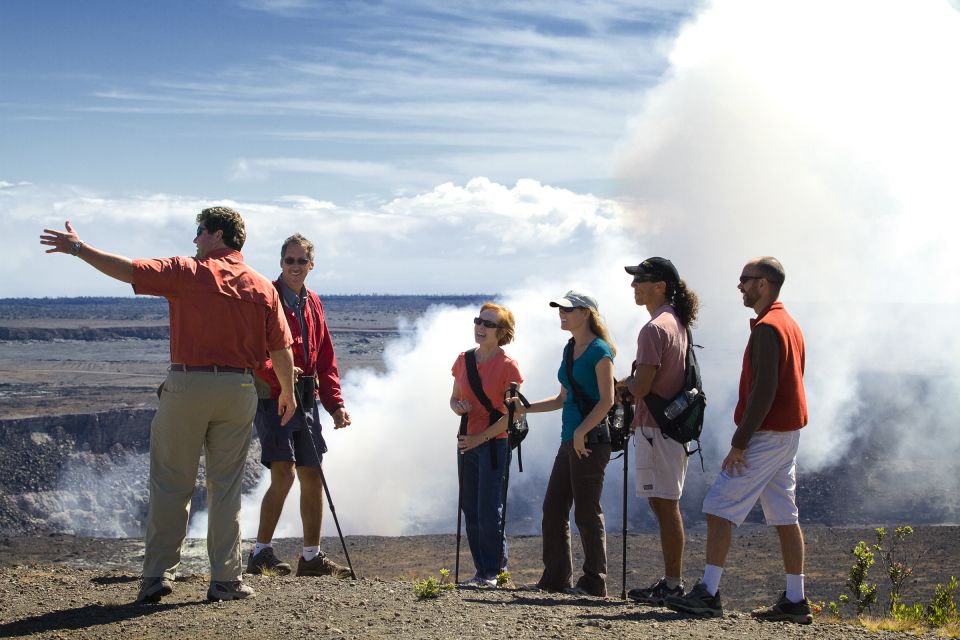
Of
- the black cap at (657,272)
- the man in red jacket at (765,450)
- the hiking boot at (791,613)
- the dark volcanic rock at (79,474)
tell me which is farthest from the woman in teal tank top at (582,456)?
the dark volcanic rock at (79,474)

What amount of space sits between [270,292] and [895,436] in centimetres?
4582

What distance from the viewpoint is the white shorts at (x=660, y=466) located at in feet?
19.1

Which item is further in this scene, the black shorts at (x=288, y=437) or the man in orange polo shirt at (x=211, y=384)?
the black shorts at (x=288, y=437)

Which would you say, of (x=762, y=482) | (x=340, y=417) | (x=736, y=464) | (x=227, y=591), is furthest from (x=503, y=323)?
(x=227, y=591)

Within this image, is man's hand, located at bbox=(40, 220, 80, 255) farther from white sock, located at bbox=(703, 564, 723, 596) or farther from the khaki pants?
white sock, located at bbox=(703, 564, 723, 596)

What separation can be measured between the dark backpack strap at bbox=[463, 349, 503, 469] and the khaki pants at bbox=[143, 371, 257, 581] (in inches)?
70.2

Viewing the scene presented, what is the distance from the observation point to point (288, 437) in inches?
265

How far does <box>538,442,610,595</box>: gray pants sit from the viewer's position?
20.9ft

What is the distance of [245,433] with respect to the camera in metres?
5.48

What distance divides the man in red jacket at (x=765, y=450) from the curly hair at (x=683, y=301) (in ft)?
1.88

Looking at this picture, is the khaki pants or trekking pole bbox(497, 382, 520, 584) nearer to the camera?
the khaki pants

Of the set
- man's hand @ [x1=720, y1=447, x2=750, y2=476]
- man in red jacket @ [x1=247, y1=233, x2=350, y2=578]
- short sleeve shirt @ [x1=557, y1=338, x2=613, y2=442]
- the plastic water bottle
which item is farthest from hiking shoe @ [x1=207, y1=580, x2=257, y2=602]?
man's hand @ [x1=720, y1=447, x2=750, y2=476]

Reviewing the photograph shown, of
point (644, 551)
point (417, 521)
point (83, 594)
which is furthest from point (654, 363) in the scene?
point (417, 521)

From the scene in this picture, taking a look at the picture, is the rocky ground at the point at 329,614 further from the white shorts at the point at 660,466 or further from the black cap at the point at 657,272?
the black cap at the point at 657,272
